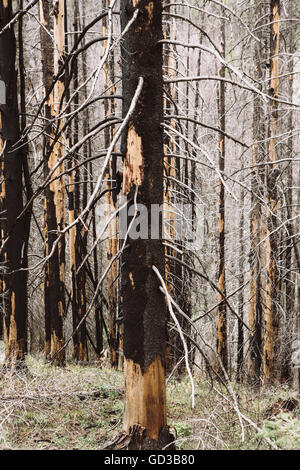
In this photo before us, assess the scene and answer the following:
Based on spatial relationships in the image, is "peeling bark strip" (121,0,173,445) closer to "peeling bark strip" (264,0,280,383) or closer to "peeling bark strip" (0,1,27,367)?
"peeling bark strip" (0,1,27,367)

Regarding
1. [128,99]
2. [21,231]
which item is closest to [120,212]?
[128,99]

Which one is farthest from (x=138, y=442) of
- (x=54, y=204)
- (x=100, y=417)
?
(x=54, y=204)

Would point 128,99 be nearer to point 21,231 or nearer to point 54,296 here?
point 21,231

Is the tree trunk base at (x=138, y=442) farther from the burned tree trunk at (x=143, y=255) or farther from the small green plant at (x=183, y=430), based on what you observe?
the small green plant at (x=183, y=430)

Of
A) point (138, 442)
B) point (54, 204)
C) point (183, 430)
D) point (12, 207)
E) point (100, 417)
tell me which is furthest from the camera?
point (54, 204)

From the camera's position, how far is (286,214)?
11.7m

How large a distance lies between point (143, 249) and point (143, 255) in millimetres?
44

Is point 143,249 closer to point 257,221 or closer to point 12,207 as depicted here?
point 12,207

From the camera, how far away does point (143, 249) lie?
3.21 m

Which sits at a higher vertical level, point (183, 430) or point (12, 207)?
point (12, 207)

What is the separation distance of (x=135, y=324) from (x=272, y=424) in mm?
1955

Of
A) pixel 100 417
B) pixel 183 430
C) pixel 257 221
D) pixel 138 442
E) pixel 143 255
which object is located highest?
pixel 257 221

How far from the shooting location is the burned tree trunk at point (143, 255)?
10.5ft
